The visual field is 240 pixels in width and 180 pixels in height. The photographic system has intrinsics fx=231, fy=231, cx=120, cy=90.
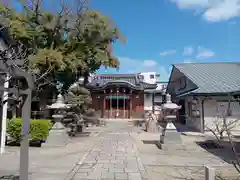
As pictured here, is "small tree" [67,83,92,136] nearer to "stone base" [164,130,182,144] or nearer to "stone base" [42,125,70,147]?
"stone base" [42,125,70,147]

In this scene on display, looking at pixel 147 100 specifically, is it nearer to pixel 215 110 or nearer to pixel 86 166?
pixel 215 110

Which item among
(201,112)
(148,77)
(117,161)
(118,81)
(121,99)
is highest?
(148,77)

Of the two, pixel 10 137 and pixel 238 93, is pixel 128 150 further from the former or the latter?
pixel 238 93

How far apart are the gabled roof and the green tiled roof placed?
27.9ft

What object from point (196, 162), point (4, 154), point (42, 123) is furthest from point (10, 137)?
point (196, 162)

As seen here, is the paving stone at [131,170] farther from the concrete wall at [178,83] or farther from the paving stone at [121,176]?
the concrete wall at [178,83]

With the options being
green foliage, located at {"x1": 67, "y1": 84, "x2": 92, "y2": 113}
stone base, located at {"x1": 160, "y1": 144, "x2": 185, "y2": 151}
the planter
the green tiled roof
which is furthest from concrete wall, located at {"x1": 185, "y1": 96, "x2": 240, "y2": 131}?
the planter

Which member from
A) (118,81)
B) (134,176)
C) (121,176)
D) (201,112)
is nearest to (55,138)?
(121,176)

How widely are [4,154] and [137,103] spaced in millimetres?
21848

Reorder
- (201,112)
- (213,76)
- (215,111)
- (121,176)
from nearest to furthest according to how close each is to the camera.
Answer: (121,176) < (215,111) < (201,112) < (213,76)

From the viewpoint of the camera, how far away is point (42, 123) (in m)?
10.4

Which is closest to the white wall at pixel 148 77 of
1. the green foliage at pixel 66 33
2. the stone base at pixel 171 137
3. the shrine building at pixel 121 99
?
the shrine building at pixel 121 99

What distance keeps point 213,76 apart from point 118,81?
490 inches

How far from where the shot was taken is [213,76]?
17703 mm
